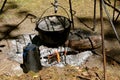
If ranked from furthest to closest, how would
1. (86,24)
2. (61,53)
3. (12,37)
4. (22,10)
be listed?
(22,10) → (86,24) → (12,37) → (61,53)

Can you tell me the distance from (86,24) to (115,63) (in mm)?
2105

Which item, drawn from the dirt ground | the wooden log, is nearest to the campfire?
the wooden log

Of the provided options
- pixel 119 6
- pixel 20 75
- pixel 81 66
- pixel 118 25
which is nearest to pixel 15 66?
pixel 20 75

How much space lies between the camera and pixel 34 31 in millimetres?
7492

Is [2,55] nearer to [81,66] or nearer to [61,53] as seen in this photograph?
[61,53]

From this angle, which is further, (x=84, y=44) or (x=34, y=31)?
(x=34, y=31)

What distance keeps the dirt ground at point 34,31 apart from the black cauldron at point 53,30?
28.6 inches

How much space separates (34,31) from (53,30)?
129cm

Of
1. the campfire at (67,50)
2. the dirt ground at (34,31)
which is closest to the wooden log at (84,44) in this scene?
the campfire at (67,50)

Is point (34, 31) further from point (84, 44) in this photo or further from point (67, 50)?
point (84, 44)

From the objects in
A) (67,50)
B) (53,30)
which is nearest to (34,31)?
(53,30)

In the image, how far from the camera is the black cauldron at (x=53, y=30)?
6146mm

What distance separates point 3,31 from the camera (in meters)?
7.65

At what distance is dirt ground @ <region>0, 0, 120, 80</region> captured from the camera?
5684 mm
